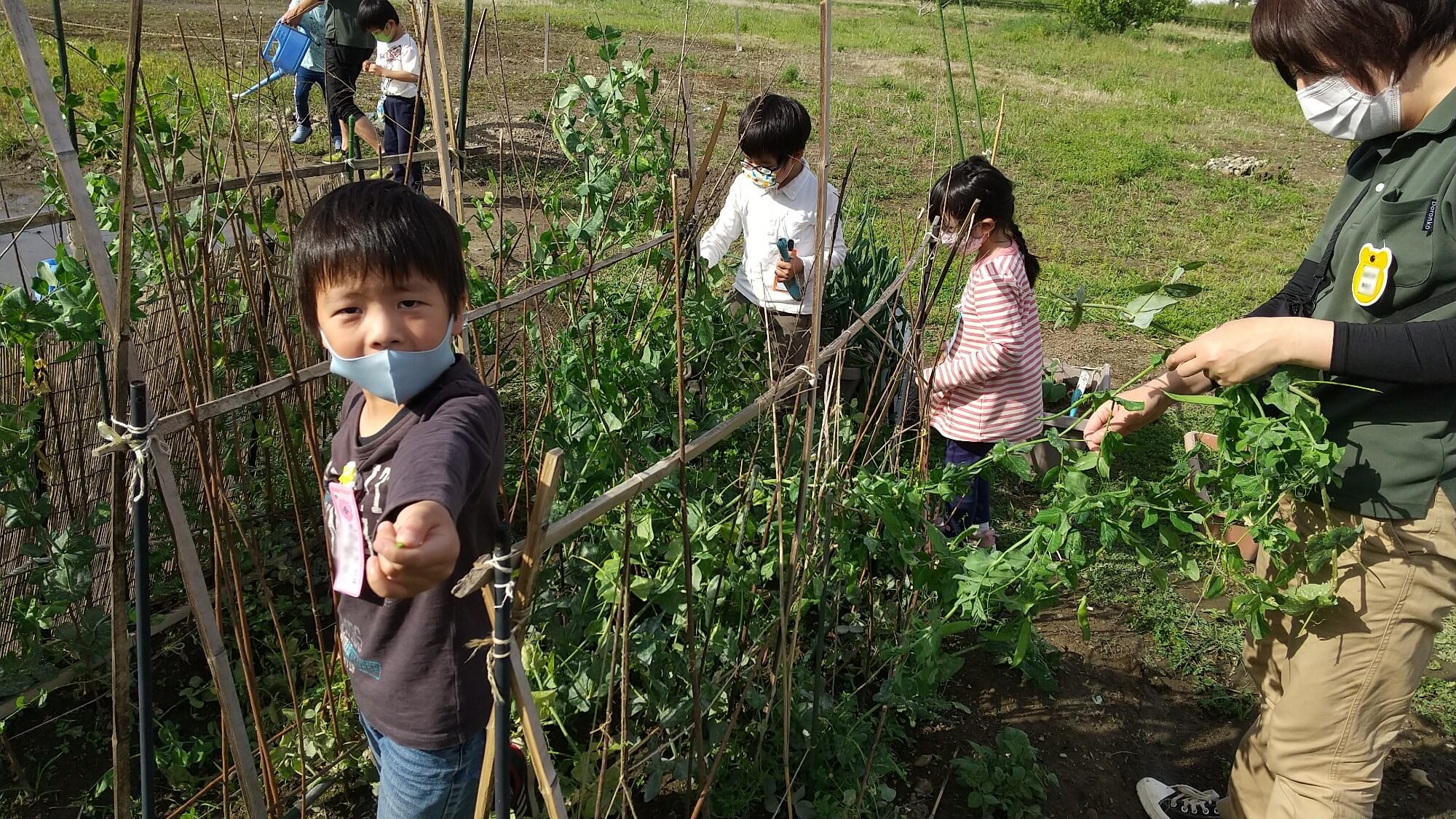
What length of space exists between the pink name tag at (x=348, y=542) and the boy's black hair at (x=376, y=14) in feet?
16.5

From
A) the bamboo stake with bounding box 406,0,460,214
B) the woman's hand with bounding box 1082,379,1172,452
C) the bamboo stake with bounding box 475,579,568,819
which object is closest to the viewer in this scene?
the bamboo stake with bounding box 475,579,568,819

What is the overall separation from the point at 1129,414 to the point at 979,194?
40.8 inches

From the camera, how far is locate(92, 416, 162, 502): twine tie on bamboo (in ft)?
4.22

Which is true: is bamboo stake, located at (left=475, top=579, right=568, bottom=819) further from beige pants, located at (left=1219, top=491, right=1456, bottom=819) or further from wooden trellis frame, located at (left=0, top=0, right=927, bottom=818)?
beige pants, located at (left=1219, top=491, right=1456, bottom=819)

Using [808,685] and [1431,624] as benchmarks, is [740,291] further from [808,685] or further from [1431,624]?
[1431,624]

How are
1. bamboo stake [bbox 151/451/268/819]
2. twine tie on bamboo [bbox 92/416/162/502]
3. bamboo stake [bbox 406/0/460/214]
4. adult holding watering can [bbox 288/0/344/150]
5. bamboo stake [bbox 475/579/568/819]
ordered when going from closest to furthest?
bamboo stake [bbox 475/579/568/819]
twine tie on bamboo [bbox 92/416/162/502]
bamboo stake [bbox 151/451/268/819]
bamboo stake [bbox 406/0/460/214]
adult holding watering can [bbox 288/0/344/150]

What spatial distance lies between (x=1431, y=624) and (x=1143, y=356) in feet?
11.2

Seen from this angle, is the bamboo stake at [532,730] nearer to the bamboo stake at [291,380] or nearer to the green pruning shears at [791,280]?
the bamboo stake at [291,380]

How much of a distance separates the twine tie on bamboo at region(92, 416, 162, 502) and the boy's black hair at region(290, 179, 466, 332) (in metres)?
0.25

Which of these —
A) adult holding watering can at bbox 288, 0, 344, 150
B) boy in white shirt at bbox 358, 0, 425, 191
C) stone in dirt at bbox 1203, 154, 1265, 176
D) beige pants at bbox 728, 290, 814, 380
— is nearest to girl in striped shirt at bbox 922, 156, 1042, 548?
beige pants at bbox 728, 290, 814, 380

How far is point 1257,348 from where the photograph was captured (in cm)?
154

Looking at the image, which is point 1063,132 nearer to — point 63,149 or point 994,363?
point 994,363

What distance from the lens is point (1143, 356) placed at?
4.90 metres

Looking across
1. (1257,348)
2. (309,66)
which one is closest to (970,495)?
(1257,348)
